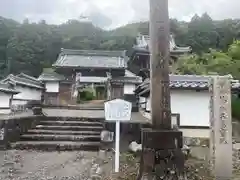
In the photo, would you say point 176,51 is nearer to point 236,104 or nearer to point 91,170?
point 236,104

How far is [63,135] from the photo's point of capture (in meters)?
9.34

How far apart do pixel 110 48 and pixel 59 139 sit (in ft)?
181

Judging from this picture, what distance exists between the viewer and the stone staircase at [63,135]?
839 cm

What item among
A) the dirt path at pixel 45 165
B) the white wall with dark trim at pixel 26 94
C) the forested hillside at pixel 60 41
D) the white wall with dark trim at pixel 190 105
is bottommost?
the dirt path at pixel 45 165

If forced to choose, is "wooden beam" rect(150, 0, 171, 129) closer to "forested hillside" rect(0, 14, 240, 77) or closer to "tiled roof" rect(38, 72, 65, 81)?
"tiled roof" rect(38, 72, 65, 81)

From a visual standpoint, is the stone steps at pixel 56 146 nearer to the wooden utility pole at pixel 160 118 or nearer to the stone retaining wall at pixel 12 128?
the stone retaining wall at pixel 12 128

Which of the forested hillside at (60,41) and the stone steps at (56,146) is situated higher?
the forested hillside at (60,41)

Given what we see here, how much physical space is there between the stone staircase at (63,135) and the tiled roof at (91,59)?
16.1 meters

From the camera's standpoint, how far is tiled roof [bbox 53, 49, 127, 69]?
27.4 meters

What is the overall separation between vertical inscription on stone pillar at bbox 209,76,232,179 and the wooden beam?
1526 millimetres

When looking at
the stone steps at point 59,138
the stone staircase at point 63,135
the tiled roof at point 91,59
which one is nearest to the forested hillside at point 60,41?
the tiled roof at point 91,59

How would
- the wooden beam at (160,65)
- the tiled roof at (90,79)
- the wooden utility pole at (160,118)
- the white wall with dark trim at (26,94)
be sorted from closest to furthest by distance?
the wooden utility pole at (160,118)
the wooden beam at (160,65)
the white wall with dark trim at (26,94)
the tiled roof at (90,79)

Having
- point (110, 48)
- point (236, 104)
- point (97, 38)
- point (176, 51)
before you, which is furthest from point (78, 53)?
point (97, 38)

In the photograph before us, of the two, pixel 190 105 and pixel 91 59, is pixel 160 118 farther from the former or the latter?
pixel 91 59
